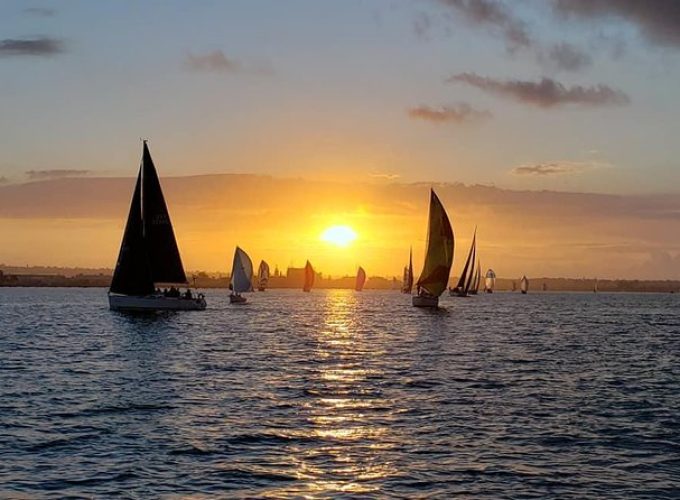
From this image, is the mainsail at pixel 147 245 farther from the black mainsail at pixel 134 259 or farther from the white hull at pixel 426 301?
the white hull at pixel 426 301

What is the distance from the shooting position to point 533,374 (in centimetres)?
4953

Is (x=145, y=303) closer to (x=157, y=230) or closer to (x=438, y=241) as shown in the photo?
(x=157, y=230)

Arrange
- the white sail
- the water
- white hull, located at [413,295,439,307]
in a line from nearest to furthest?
the water
white hull, located at [413,295,439,307]
the white sail

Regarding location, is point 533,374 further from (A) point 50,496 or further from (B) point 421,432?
(A) point 50,496

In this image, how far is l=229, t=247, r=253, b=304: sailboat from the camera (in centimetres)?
15540

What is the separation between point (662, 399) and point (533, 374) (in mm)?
10674

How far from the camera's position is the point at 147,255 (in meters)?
95.6

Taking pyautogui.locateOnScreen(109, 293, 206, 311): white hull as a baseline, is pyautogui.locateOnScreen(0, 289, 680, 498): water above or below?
below

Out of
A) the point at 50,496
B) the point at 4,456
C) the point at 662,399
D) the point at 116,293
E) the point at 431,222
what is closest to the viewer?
the point at 50,496

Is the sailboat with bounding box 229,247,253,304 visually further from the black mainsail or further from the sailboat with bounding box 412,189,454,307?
the black mainsail

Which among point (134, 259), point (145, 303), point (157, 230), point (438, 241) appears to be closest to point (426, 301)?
point (438, 241)

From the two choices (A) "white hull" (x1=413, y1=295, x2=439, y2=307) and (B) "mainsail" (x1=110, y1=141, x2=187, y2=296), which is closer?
(B) "mainsail" (x1=110, y1=141, x2=187, y2=296)

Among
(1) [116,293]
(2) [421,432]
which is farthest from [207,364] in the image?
(1) [116,293]

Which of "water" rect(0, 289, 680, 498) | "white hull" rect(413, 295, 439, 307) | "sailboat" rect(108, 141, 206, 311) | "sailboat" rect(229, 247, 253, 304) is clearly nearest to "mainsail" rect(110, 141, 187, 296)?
"sailboat" rect(108, 141, 206, 311)
